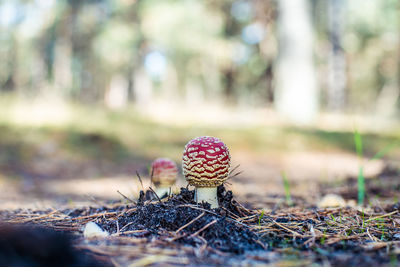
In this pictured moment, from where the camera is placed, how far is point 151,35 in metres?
12.5

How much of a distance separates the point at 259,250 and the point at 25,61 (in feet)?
119

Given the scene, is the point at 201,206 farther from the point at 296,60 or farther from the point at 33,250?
the point at 296,60

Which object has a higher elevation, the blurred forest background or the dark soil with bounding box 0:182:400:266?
the blurred forest background

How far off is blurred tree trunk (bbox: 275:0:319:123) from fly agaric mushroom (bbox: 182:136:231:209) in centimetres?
699

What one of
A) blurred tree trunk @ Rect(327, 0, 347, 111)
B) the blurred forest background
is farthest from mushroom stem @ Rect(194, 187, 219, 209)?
blurred tree trunk @ Rect(327, 0, 347, 111)

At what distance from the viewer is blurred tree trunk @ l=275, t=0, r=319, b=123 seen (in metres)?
8.34

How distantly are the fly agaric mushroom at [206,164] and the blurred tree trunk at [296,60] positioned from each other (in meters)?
6.99

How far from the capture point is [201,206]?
159 centimetres

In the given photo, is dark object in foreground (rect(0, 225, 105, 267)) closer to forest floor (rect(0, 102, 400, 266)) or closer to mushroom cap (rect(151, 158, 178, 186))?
forest floor (rect(0, 102, 400, 266))

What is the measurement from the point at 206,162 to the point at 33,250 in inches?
34.7

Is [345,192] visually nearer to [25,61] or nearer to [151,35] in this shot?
[151,35]

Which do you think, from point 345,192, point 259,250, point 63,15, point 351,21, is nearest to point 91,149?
point 345,192

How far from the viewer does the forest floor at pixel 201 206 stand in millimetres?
1223

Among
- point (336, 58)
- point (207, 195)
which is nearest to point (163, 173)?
point (207, 195)
